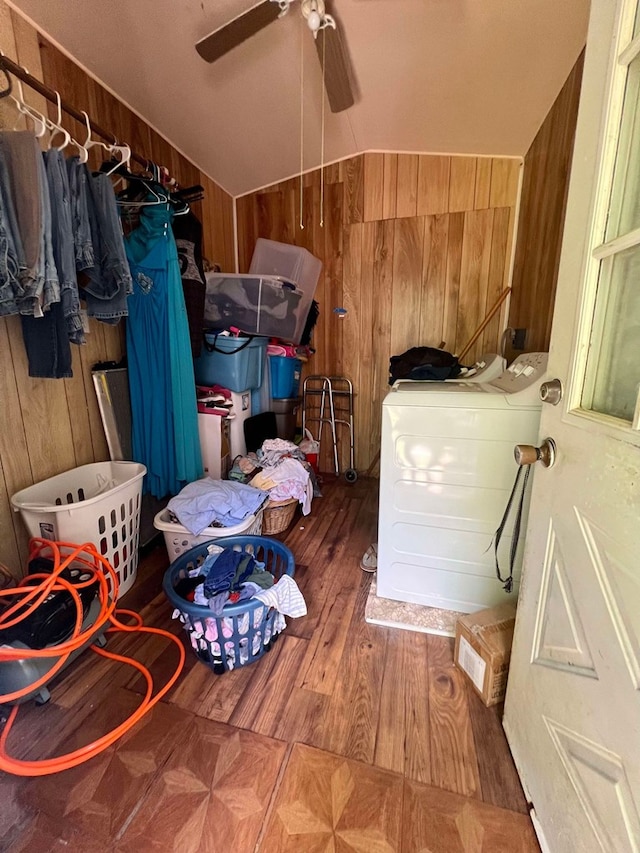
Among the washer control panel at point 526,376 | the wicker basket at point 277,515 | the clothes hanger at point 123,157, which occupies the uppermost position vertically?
the clothes hanger at point 123,157

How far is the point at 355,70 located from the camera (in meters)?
1.80

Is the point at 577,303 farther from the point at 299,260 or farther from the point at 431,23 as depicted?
the point at 299,260

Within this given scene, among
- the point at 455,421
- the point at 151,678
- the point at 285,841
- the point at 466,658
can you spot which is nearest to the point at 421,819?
the point at 285,841

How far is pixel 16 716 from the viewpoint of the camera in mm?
1197

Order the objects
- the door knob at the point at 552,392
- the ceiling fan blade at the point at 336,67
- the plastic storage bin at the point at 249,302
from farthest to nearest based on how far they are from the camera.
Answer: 1. the plastic storage bin at the point at 249,302
2. the ceiling fan blade at the point at 336,67
3. the door knob at the point at 552,392

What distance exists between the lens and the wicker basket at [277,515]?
218cm

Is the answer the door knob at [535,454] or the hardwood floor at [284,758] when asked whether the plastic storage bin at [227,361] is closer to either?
the hardwood floor at [284,758]

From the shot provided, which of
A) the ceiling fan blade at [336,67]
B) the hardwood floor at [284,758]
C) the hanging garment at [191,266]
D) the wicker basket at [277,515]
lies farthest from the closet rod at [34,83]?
the hardwood floor at [284,758]

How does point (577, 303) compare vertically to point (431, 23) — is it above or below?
below

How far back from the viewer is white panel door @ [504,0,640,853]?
2.07 ft

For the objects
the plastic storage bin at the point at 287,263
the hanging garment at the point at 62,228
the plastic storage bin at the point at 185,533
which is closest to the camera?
the hanging garment at the point at 62,228

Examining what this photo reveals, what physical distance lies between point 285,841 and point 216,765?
0.84 feet

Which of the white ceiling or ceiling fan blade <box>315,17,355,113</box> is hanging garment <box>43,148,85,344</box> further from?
ceiling fan blade <box>315,17,355,113</box>

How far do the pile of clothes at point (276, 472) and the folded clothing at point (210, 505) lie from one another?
29cm
